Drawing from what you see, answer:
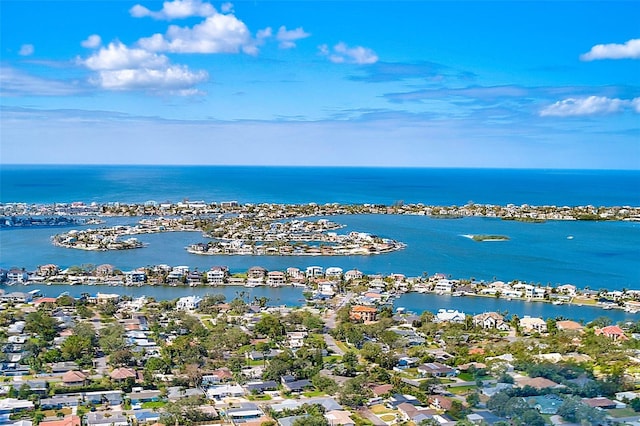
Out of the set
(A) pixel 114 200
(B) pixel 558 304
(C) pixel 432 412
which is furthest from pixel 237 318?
(A) pixel 114 200

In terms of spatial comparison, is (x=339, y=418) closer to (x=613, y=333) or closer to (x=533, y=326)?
(x=533, y=326)

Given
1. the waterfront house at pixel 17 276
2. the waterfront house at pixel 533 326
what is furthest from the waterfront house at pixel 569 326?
the waterfront house at pixel 17 276

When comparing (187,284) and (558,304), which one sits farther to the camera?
(187,284)

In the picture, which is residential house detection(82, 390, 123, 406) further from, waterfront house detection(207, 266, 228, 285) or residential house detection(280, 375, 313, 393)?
waterfront house detection(207, 266, 228, 285)

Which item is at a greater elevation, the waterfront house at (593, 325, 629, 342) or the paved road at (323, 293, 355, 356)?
the waterfront house at (593, 325, 629, 342)

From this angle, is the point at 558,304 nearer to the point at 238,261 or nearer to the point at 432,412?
the point at 432,412

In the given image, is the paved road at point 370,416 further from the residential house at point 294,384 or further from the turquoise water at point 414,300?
the turquoise water at point 414,300

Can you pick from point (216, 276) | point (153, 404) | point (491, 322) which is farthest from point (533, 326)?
point (216, 276)

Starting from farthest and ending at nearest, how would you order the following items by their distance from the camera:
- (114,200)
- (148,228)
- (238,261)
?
1. (114,200)
2. (148,228)
3. (238,261)

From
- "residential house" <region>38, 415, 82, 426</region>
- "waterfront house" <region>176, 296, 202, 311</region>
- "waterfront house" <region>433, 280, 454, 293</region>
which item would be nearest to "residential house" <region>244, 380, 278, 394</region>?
"residential house" <region>38, 415, 82, 426</region>
